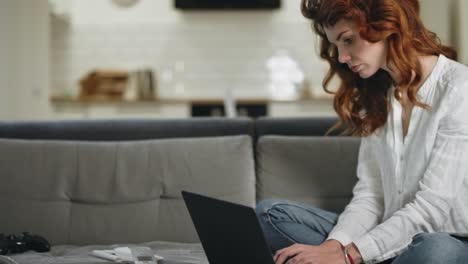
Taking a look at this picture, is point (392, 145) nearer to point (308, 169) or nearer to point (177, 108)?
point (308, 169)

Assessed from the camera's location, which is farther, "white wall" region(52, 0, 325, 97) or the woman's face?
"white wall" region(52, 0, 325, 97)

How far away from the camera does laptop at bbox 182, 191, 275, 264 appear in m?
1.40

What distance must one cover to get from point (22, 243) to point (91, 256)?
22 cm

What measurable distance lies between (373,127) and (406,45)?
0.29 meters

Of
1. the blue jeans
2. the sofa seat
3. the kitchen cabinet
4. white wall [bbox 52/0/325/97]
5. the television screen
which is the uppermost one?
the television screen

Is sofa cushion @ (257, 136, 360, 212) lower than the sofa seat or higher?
higher

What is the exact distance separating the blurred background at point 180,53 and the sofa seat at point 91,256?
4.46 m

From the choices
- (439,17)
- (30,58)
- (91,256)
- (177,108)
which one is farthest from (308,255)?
(30,58)

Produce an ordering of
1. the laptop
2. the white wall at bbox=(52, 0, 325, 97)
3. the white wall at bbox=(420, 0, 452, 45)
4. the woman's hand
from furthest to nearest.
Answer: the white wall at bbox=(52, 0, 325, 97) → the white wall at bbox=(420, 0, 452, 45) → the woman's hand → the laptop

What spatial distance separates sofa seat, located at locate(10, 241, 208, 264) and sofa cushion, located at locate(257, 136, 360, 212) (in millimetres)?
360

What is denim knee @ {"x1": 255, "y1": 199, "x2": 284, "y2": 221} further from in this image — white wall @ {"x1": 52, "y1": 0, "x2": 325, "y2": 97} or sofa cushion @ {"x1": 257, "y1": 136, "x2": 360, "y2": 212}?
white wall @ {"x1": 52, "y1": 0, "x2": 325, "y2": 97}

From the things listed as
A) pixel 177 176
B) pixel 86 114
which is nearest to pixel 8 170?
pixel 177 176

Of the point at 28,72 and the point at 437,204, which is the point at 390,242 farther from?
the point at 28,72

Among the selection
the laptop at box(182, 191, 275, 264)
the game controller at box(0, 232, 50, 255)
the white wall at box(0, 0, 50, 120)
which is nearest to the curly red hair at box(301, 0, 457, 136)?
the laptop at box(182, 191, 275, 264)
